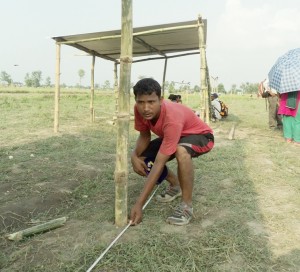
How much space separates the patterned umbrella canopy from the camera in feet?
21.3

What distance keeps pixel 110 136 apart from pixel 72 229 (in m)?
4.84

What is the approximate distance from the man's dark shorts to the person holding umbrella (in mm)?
4148

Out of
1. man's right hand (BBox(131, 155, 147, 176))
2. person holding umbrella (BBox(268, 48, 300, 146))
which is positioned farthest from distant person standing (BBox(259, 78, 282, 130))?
man's right hand (BBox(131, 155, 147, 176))

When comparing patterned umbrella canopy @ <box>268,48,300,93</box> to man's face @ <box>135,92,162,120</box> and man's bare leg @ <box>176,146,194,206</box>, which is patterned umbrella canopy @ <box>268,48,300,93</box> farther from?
man's face @ <box>135,92,162,120</box>

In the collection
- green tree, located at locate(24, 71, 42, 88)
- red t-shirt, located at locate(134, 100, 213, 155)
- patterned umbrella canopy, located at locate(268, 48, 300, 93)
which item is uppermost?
green tree, located at locate(24, 71, 42, 88)

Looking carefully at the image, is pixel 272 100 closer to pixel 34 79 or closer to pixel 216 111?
pixel 216 111

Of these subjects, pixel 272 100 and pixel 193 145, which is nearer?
pixel 193 145

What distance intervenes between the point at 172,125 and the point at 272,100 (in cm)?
695

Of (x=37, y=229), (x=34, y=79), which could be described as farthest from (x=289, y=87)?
(x=34, y=79)

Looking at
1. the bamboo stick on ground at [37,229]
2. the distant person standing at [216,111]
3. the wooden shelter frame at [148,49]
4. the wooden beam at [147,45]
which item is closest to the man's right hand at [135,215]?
the bamboo stick on ground at [37,229]

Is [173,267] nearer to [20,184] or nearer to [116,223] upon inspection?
[116,223]

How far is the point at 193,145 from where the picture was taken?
296 cm

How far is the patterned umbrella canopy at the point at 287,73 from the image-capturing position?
21.3 ft

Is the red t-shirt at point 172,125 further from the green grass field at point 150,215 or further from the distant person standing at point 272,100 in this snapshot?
the distant person standing at point 272,100
